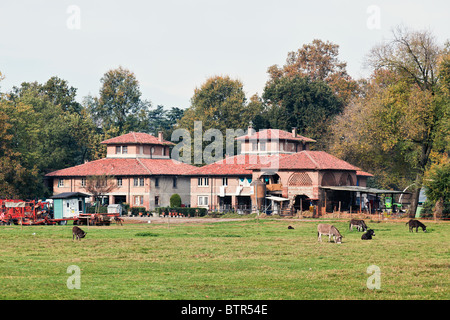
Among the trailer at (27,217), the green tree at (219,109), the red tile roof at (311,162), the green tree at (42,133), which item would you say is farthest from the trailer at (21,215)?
the green tree at (219,109)

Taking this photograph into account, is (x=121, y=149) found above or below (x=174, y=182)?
above

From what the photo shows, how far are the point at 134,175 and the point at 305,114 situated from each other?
3044cm

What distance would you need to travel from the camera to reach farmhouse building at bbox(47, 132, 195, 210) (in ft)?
317

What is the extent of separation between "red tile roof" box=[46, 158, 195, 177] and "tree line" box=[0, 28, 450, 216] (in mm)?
4963

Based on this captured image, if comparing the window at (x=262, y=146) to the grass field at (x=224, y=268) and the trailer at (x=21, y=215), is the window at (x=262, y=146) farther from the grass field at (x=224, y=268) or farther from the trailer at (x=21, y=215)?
the grass field at (x=224, y=268)

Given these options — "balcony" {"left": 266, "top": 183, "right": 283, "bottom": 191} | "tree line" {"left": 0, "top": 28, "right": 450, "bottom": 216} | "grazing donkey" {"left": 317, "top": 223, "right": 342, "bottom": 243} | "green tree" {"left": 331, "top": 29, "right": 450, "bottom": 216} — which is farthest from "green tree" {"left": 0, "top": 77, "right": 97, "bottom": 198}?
"grazing donkey" {"left": 317, "top": 223, "right": 342, "bottom": 243}

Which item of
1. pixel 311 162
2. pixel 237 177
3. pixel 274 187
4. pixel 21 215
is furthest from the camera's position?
pixel 237 177

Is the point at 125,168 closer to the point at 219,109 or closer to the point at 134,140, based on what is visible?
the point at 134,140

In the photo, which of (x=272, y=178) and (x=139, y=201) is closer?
(x=272, y=178)

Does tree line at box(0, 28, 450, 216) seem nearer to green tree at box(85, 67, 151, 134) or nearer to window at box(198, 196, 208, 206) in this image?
green tree at box(85, 67, 151, 134)

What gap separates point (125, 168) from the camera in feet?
321

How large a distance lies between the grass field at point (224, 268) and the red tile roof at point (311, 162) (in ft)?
133

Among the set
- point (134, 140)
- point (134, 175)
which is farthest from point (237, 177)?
point (134, 140)

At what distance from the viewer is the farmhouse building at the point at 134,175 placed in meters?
96.6
